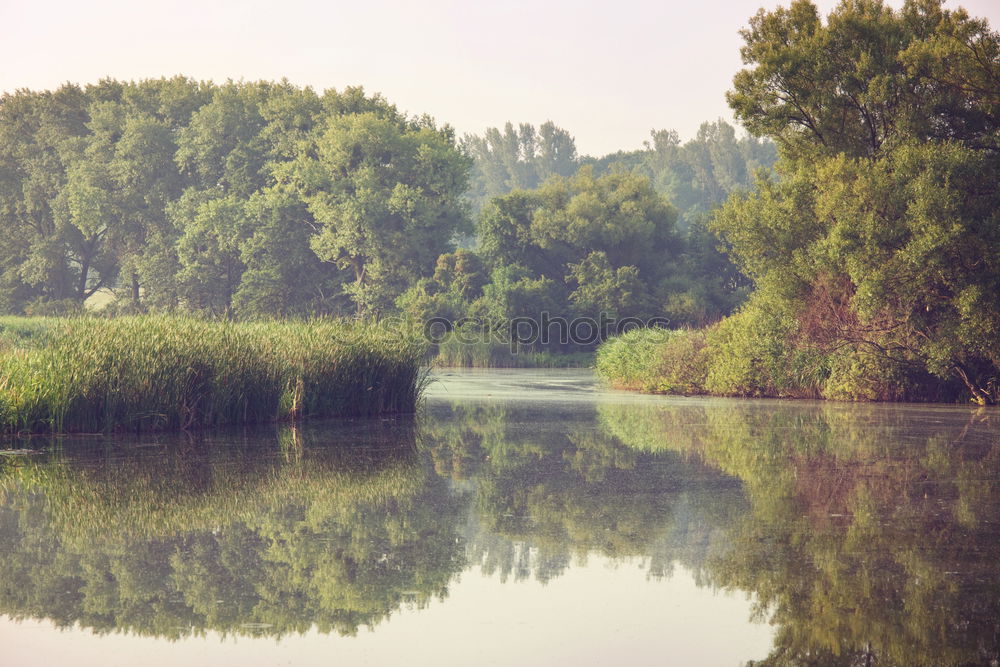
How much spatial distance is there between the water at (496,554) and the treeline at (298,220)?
3608 cm

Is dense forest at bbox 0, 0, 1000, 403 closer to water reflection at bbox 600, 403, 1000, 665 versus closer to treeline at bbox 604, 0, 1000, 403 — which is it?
treeline at bbox 604, 0, 1000, 403

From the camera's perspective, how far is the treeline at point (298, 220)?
5231 cm

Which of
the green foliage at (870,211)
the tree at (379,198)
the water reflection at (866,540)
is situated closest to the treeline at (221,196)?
the tree at (379,198)

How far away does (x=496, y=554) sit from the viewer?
7363 mm

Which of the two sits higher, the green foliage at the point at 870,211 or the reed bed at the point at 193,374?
the green foliage at the point at 870,211

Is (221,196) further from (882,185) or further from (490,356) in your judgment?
(882,185)

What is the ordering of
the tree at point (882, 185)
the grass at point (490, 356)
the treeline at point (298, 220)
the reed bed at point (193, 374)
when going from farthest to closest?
the treeline at point (298, 220) → the grass at point (490, 356) → the tree at point (882, 185) → the reed bed at point (193, 374)

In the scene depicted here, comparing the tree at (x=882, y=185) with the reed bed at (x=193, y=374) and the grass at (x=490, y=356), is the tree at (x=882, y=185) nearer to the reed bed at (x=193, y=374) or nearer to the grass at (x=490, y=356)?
the reed bed at (x=193, y=374)

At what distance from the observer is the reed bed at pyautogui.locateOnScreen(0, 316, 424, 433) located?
14188mm

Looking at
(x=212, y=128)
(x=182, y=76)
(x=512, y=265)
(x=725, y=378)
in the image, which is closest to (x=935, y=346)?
(x=725, y=378)

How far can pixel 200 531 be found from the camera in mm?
8000

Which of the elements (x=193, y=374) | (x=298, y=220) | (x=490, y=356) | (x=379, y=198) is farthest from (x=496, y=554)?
(x=298, y=220)

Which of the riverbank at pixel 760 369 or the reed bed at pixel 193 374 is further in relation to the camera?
the riverbank at pixel 760 369

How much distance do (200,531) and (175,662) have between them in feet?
10.1
